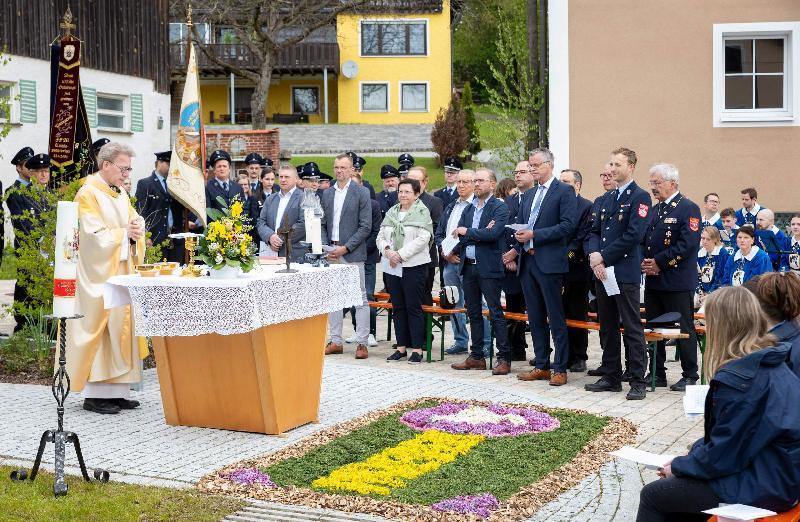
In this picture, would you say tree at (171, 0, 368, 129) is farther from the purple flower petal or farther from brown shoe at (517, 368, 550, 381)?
the purple flower petal

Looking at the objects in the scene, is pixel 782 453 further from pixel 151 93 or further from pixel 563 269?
pixel 151 93

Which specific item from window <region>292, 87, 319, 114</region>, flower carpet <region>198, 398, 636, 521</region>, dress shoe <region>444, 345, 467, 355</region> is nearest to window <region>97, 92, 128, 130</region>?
dress shoe <region>444, 345, 467, 355</region>

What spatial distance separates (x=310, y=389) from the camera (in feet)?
28.8

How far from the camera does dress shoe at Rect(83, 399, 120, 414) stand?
9.16 m

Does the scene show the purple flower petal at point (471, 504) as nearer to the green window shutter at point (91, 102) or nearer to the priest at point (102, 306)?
the priest at point (102, 306)

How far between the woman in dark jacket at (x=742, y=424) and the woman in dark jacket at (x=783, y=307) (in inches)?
15.5

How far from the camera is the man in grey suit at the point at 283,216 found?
41.8 feet

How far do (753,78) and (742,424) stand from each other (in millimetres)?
13420

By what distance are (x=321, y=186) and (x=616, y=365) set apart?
6.36 metres

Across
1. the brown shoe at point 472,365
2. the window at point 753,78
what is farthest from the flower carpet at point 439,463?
the window at point 753,78

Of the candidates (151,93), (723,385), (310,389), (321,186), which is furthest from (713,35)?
(151,93)

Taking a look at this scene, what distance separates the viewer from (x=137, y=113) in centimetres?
2703

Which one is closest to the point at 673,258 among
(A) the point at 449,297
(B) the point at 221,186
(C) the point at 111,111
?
(A) the point at 449,297

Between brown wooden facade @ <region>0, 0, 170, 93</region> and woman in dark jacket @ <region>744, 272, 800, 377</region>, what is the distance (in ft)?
64.2
